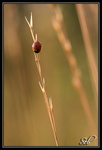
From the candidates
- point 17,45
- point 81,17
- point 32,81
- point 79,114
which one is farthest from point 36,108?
point 81,17

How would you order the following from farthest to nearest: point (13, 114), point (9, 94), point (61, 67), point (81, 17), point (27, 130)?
point (61, 67) → point (9, 94) → point (13, 114) → point (27, 130) → point (81, 17)

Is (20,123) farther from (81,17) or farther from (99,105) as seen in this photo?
(81,17)

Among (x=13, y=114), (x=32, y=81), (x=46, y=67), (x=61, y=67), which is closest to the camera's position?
(x=13, y=114)

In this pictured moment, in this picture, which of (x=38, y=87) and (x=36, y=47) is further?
(x=38, y=87)

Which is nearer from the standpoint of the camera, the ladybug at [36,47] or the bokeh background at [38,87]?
the ladybug at [36,47]

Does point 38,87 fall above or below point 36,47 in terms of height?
below

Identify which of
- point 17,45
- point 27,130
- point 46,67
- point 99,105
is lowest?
point 27,130

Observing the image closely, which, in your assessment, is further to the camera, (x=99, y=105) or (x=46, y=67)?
(x=46, y=67)

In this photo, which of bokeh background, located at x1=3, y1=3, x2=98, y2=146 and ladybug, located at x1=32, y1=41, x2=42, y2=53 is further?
bokeh background, located at x1=3, y1=3, x2=98, y2=146
